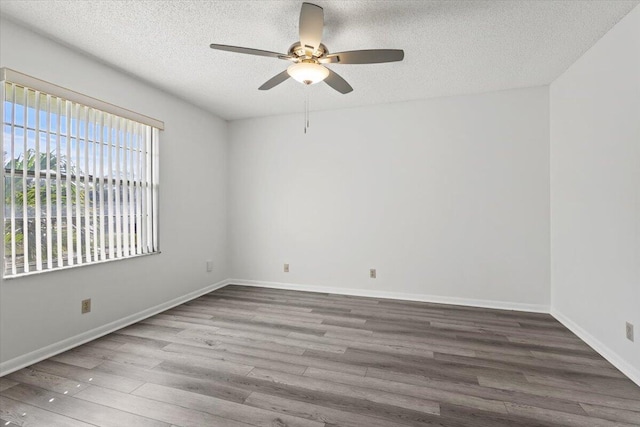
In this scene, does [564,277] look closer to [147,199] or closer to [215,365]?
[215,365]

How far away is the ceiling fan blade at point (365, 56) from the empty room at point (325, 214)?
0.7 inches

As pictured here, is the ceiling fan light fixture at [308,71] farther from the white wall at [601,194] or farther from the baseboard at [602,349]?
the baseboard at [602,349]

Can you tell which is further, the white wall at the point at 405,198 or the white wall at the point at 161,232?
the white wall at the point at 405,198

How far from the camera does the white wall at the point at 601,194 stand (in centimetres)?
208

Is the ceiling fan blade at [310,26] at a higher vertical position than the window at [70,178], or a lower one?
higher

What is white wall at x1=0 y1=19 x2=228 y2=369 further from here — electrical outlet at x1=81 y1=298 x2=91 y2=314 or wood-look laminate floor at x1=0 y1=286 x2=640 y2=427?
wood-look laminate floor at x1=0 y1=286 x2=640 y2=427

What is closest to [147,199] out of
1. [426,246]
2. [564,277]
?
[426,246]

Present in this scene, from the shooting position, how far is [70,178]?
254cm

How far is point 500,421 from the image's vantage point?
1637mm

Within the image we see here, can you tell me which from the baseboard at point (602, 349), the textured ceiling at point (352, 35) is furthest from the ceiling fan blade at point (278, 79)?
the baseboard at point (602, 349)

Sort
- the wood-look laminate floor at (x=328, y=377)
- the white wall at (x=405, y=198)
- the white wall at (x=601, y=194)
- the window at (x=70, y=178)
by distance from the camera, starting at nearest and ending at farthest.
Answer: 1. the wood-look laminate floor at (x=328, y=377)
2. the white wall at (x=601, y=194)
3. the window at (x=70, y=178)
4. the white wall at (x=405, y=198)

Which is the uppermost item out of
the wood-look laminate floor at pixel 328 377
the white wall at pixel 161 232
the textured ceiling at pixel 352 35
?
the textured ceiling at pixel 352 35

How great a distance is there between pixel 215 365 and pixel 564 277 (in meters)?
3.36

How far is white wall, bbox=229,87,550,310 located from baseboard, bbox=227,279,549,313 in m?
0.02
